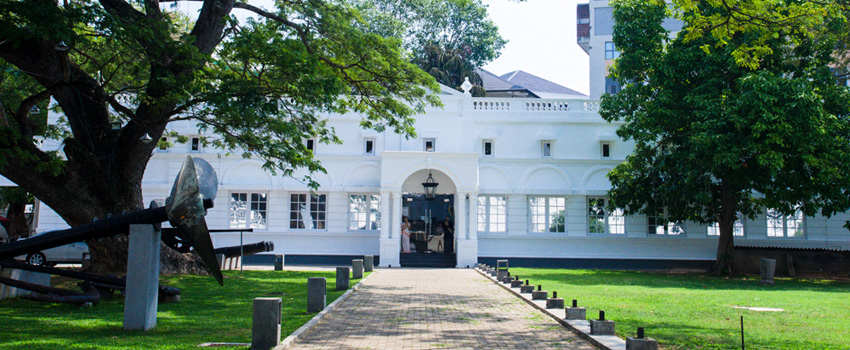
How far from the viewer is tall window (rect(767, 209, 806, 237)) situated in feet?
93.6

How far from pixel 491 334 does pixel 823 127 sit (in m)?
16.1

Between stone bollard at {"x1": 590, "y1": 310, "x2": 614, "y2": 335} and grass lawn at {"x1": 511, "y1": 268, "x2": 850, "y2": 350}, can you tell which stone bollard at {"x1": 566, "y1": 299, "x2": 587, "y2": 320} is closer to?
grass lawn at {"x1": 511, "y1": 268, "x2": 850, "y2": 350}

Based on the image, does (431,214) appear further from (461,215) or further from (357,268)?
(357,268)

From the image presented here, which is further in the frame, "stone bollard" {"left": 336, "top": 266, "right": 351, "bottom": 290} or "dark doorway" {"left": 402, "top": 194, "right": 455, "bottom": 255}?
"dark doorway" {"left": 402, "top": 194, "right": 455, "bottom": 255}

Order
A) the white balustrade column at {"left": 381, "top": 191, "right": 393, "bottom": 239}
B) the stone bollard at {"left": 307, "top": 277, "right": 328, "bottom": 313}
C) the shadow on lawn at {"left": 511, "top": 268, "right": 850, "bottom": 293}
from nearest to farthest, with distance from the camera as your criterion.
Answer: the stone bollard at {"left": 307, "top": 277, "right": 328, "bottom": 313} < the shadow on lawn at {"left": 511, "top": 268, "right": 850, "bottom": 293} < the white balustrade column at {"left": 381, "top": 191, "right": 393, "bottom": 239}

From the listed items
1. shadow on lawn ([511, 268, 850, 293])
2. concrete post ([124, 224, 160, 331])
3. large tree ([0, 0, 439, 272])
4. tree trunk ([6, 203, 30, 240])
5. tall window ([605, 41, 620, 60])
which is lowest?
shadow on lawn ([511, 268, 850, 293])

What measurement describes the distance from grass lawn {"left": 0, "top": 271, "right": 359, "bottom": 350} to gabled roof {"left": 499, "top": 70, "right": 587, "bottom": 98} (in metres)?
34.8

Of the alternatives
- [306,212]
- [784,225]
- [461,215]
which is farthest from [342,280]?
[784,225]

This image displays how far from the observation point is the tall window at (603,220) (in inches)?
1130

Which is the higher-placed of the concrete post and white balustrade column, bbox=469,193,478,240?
white balustrade column, bbox=469,193,478,240

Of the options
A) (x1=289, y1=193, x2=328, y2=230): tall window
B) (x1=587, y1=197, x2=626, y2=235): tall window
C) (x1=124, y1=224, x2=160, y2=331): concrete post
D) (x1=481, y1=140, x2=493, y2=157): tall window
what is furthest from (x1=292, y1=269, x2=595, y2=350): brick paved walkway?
(x1=587, y1=197, x2=626, y2=235): tall window

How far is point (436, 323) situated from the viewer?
10.7 metres

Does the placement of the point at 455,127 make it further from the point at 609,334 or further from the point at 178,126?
the point at 609,334

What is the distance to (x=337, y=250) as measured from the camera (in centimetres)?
2825
